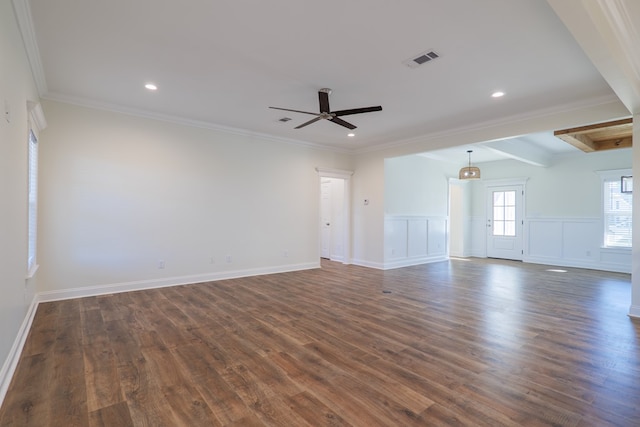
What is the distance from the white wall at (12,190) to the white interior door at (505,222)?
9.85 metres

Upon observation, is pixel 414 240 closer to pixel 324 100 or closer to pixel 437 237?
pixel 437 237

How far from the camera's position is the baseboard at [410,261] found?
6934 mm

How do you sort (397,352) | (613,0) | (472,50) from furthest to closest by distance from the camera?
(472,50), (397,352), (613,0)

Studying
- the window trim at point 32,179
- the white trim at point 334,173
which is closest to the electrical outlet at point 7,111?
the window trim at point 32,179

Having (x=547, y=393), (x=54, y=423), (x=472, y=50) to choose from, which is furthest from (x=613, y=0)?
(x=54, y=423)

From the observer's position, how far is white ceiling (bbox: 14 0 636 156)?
7.95 feet

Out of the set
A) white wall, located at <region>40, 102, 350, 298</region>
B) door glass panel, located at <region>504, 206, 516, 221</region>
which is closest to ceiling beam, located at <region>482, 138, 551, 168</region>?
door glass panel, located at <region>504, 206, 516, 221</region>

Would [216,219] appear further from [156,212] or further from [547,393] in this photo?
[547,393]

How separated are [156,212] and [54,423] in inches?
141

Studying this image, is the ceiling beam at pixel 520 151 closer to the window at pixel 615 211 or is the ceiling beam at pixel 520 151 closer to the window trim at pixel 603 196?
the window trim at pixel 603 196

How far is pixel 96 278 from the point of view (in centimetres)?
445

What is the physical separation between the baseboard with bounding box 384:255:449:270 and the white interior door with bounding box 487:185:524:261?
1730mm

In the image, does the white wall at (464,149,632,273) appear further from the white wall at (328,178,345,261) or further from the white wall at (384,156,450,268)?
the white wall at (328,178,345,261)

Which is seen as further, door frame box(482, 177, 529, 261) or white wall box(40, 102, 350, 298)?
door frame box(482, 177, 529, 261)
